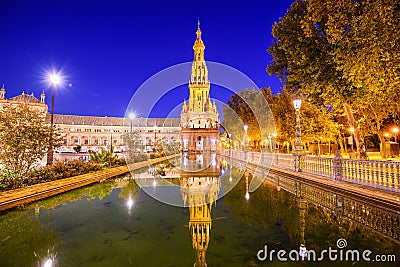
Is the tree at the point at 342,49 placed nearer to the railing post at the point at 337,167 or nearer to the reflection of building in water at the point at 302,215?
the railing post at the point at 337,167

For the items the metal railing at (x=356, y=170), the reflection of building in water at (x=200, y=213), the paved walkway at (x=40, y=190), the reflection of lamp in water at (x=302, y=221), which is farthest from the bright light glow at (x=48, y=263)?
the metal railing at (x=356, y=170)

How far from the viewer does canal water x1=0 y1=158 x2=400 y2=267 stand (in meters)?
3.88

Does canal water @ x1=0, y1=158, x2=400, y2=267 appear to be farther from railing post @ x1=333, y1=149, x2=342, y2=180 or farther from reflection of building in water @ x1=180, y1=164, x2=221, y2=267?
railing post @ x1=333, y1=149, x2=342, y2=180

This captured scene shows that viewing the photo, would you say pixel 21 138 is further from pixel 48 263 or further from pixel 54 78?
pixel 48 263

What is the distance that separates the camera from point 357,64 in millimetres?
10430

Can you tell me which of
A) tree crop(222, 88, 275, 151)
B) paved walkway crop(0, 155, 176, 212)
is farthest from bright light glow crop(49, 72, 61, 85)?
tree crop(222, 88, 275, 151)

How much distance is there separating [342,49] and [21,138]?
1593 cm

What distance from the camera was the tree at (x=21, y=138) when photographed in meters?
10.2

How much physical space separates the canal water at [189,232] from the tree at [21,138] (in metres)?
3.73

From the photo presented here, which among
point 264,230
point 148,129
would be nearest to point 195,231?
point 264,230

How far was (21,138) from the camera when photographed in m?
10.4

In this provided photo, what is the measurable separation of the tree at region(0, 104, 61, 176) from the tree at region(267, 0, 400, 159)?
585 inches

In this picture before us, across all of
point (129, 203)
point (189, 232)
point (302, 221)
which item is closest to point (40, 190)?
point (129, 203)

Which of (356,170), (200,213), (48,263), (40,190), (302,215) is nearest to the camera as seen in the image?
(48,263)
